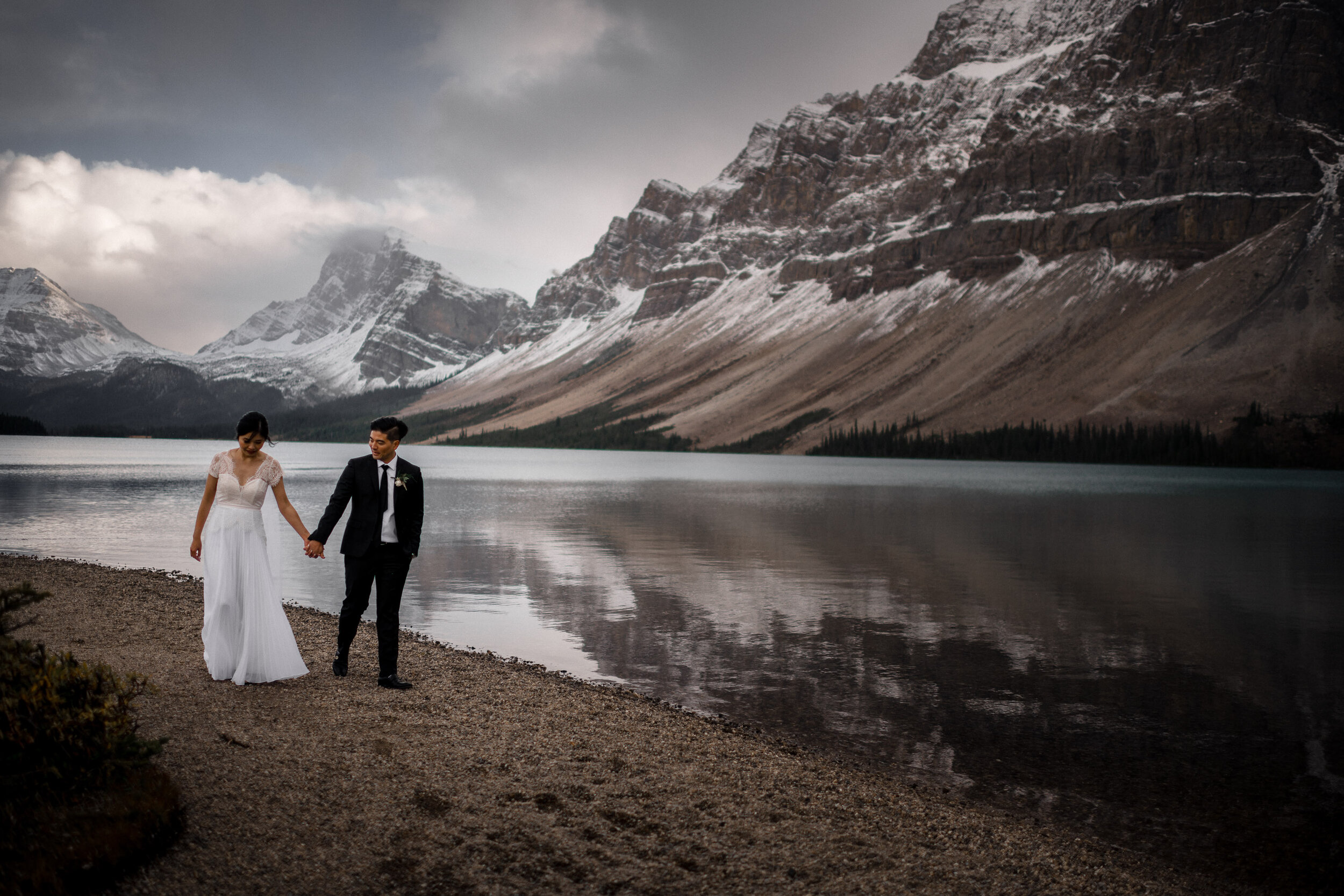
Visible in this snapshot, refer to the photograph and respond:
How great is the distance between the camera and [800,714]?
1355 cm

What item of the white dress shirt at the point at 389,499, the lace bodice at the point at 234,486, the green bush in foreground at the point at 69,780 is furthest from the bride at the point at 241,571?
the green bush in foreground at the point at 69,780

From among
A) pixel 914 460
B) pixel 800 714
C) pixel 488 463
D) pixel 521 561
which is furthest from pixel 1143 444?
pixel 800 714

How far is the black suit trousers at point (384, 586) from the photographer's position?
12.2 m

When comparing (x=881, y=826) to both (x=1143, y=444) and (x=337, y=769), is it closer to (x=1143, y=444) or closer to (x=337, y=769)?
(x=337, y=769)

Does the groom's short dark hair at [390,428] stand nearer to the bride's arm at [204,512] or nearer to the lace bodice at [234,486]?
the lace bodice at [234,486]

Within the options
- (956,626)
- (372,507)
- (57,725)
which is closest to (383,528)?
(372,507)

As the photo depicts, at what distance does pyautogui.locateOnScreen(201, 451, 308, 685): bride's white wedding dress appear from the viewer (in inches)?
448

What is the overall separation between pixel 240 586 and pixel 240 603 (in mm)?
308

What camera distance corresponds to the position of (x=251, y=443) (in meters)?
11.5

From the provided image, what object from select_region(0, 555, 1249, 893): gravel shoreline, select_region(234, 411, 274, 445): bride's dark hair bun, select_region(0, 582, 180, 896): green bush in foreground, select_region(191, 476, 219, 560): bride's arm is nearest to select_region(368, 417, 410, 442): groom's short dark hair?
select_region(234, 411, 274, 445): bride's dark hair bun

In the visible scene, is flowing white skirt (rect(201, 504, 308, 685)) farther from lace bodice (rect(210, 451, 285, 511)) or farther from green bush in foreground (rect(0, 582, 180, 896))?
green bush in foreground (rect(0, 582, 180, 896))

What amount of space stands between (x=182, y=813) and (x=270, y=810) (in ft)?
2.30

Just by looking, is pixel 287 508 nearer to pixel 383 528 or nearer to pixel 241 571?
pixel 241 571

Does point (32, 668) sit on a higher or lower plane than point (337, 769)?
higher
